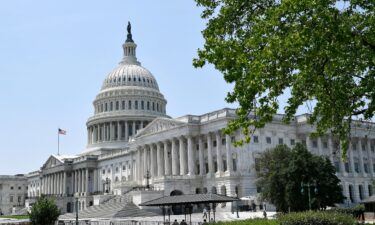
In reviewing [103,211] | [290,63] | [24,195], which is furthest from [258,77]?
[24,195]

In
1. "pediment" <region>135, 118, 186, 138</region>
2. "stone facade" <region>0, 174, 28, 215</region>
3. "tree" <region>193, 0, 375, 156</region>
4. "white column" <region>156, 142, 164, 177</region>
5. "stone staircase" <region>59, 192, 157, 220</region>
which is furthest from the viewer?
"stone facade" <region>0, 174, 28, 215</region>

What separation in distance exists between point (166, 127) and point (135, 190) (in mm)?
16419

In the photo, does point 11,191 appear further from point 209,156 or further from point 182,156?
point 209,156

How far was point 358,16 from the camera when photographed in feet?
76.2

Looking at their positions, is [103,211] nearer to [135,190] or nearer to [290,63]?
[135,190]

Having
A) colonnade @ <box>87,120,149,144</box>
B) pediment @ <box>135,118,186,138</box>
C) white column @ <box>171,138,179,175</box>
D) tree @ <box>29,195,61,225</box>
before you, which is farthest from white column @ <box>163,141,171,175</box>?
tree @ <box>29,195,61,225</box>

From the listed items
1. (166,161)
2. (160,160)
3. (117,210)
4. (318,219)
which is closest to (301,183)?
(318,219)

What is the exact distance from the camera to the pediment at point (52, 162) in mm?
155125

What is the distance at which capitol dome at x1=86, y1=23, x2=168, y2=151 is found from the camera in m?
147

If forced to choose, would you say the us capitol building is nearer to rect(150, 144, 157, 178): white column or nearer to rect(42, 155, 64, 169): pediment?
rect(150, 144, 157, 178): white column

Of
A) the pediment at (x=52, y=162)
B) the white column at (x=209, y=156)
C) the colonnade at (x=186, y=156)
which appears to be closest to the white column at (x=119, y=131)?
the pediment at (x=52, y=162)

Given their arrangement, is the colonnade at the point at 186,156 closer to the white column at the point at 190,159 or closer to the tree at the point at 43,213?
the white column at the point at 190,159

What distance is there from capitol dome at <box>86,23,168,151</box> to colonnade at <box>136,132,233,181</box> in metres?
38.5

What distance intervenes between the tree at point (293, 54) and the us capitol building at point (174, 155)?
37.7 meters
